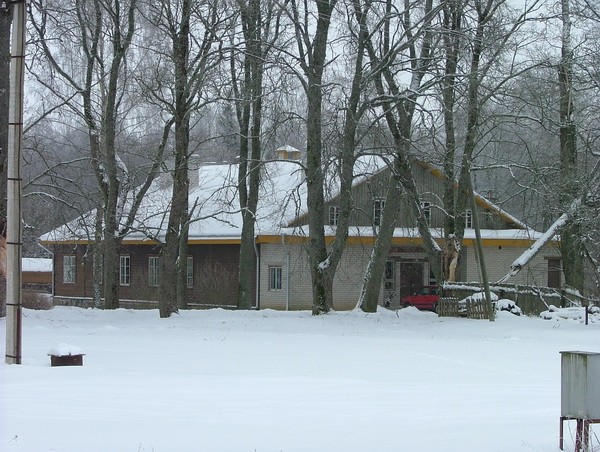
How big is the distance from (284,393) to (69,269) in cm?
4282

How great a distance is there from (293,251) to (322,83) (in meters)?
16.2

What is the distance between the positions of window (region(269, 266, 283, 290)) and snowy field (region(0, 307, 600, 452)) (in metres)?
20.3

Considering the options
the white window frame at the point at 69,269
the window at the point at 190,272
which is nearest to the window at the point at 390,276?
the window at the point at 190,272

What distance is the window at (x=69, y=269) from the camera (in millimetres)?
52500

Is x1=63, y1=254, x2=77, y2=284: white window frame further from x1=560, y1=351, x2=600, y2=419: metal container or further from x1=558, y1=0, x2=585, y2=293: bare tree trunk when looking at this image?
x1=560, y1=351, x2=600, y2=419: metal container

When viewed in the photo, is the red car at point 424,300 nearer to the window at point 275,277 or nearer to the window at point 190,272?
the window at point 275,277

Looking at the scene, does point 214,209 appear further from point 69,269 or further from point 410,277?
point 69,269

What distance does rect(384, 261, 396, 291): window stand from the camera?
47062mm

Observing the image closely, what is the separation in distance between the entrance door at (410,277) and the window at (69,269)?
721 inches

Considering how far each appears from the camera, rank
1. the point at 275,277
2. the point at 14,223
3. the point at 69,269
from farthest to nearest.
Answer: the point at 69,269, the point at 275,277, the point at 14,223

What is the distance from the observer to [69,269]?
5284 centimetres

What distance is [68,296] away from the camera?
172 feet

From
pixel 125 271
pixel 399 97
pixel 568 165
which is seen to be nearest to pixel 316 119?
pixel 399 97

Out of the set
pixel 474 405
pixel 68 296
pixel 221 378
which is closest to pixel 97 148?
pixel 68 296
